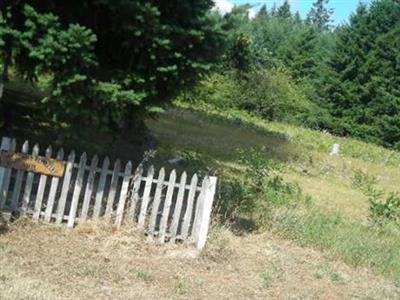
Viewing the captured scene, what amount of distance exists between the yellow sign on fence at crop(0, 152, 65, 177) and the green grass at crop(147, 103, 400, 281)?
334 centimetres

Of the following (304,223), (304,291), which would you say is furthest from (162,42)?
(304,223)

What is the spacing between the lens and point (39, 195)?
7938 millimetres

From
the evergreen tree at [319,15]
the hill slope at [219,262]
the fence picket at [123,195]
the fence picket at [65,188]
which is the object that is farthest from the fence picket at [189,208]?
the evergreen tree at [319,15]

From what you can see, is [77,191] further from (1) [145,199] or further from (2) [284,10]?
(2) [284,10]

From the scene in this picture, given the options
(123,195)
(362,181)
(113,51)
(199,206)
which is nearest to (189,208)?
(199,206)

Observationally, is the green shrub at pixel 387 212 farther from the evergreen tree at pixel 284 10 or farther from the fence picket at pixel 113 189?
the evergreen tree at pixel 284 10

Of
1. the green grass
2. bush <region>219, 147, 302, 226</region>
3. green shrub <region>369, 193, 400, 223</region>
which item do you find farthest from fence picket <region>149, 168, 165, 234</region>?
green shrub <region>369, 193, 400, 223</region>

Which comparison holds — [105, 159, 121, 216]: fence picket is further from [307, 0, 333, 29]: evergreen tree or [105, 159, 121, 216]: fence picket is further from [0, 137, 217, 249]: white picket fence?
[307, 0, 333, 29]: evergreen tree

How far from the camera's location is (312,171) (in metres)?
18.8

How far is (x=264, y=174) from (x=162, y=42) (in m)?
5.20

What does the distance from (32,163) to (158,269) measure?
2.16 metres

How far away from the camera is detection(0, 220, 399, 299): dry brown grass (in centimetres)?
625

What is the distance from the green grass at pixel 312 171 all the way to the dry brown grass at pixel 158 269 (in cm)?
50

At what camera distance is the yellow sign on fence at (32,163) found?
796 centimetres
